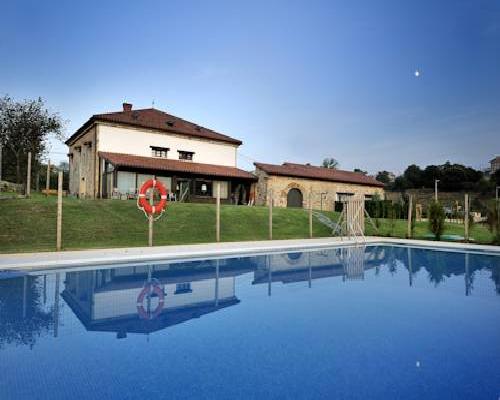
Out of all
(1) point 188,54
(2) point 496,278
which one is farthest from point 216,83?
(2) point 496,278

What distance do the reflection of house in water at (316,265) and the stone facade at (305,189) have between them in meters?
13.2

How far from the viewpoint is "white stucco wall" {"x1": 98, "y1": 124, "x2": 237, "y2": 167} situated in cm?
2353

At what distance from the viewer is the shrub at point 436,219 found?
55.8ft

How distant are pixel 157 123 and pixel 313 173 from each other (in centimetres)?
1444

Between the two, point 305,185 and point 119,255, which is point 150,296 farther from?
point 305,185

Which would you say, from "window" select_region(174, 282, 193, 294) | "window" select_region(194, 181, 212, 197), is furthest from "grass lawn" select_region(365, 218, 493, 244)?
"window" select_region(174, 282, 193, 294)

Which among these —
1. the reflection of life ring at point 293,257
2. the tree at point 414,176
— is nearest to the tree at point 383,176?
the tree at point 414,176

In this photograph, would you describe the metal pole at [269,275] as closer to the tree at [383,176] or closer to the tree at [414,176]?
the tree at [414,176]

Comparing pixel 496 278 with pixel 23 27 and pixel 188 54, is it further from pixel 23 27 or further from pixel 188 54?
pixel 23 27

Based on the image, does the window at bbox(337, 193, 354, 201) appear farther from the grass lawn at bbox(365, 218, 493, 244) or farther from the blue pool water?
the blue pool water

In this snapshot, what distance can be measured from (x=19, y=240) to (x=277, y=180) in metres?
19.6

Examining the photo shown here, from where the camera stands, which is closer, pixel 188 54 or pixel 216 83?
pixel 188 54

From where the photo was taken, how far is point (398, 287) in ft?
27.3

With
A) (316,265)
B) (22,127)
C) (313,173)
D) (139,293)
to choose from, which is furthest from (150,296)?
(22,127)
